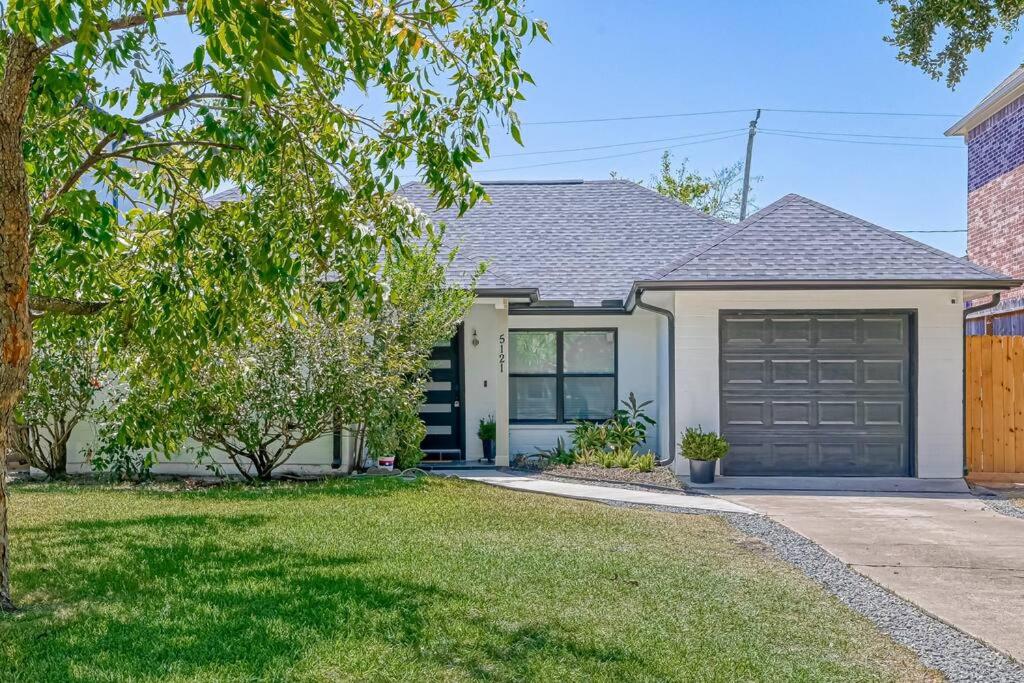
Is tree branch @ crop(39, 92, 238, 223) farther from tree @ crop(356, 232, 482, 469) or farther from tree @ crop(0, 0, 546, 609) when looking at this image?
tree @ crop(356, 232, 482, 469)

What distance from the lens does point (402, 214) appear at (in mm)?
6121

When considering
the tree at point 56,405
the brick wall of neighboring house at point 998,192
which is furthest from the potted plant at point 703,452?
the brick wall of neighboring house at point 998,192

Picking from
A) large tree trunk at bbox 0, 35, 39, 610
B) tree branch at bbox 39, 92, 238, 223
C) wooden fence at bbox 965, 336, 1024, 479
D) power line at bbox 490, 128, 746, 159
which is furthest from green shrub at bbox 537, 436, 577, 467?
power line at bbox 490, 128, 746, 159

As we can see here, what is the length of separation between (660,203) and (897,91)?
11.8 m

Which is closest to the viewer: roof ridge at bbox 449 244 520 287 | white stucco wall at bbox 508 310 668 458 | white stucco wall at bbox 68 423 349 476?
white stucco wall at bbox 68 423 349 476

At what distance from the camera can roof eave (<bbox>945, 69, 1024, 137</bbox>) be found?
16.7 meters

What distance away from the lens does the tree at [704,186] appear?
3475cm

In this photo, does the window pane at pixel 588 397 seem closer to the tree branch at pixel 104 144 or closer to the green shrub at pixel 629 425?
the green shrub at pixel 629 425

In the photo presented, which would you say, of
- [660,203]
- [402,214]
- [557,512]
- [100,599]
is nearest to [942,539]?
[557,512]

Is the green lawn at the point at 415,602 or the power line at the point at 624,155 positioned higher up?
the power line at the point at 624,155

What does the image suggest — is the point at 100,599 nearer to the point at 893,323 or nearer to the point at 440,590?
the point at 440,590

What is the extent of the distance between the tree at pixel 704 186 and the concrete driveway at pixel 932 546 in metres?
24.6

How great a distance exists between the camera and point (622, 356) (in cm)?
1388

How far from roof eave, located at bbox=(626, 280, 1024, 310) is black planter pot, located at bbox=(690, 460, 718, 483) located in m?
2.31
